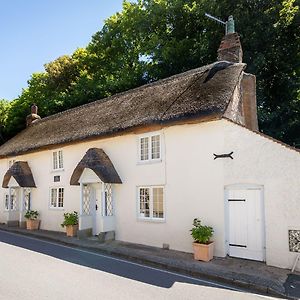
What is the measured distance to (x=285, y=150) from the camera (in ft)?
32.4

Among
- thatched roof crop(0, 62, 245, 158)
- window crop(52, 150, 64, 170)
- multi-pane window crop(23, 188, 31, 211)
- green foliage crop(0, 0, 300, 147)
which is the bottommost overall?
multi-pane window crop(23, 188, 31, 211)

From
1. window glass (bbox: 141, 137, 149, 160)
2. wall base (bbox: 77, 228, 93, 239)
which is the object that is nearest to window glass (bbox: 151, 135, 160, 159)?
window glass (bbox: 141, 137, 149, 160)

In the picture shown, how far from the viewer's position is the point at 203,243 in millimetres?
10742

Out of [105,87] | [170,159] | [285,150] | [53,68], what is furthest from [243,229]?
[53,68]

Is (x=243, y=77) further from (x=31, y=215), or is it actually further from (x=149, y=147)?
(x=31, y=215)

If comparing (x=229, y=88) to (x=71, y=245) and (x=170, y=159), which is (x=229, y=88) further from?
(x=71, y=245)

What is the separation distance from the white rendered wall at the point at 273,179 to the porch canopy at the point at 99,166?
5.55m

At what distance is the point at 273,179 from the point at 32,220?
14.3 meters

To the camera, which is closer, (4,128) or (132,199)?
(132,199)

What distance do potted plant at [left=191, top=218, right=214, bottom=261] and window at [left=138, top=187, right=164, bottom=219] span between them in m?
2.39

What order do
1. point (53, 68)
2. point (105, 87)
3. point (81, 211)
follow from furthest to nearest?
point (53, 68) < point (105, 87) < point (81, 211)

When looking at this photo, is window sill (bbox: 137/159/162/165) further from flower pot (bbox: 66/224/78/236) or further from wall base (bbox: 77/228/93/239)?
flower pot (bbox: 66/224/78/236)

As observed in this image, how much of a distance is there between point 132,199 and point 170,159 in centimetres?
267

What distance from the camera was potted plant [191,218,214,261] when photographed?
10.6 meters
